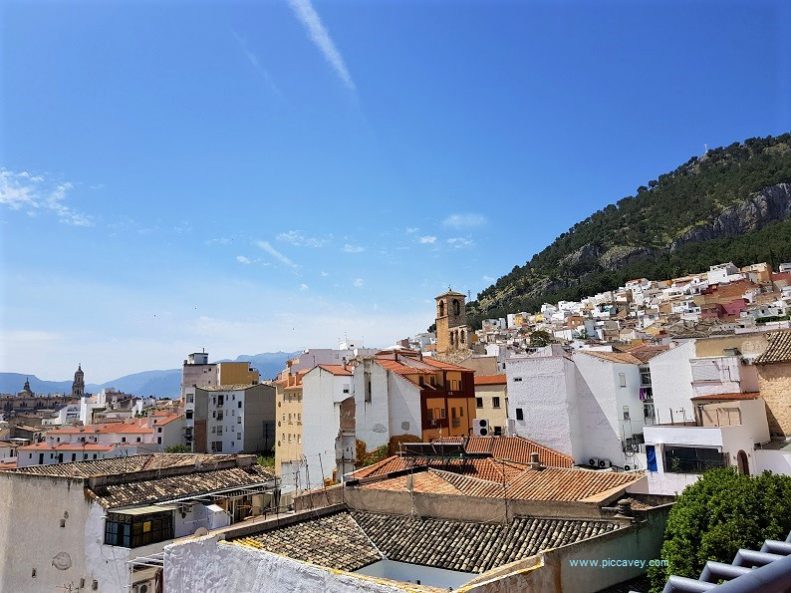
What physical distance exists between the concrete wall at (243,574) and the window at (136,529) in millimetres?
10651

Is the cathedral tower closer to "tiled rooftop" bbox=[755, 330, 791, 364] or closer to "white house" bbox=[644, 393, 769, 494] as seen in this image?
"tiled rooftop" bbox=[755, 330, 791, 364]

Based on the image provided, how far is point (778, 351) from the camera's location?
71.7 ft

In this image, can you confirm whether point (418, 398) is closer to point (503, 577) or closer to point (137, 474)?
point (137, 474)

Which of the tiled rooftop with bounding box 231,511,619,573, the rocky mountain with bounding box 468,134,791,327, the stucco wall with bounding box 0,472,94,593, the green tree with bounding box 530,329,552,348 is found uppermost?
the rocky mountain with bounding box 468,134,791,327

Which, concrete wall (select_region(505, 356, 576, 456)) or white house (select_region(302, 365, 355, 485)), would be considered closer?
concrete wall (select_region(505, 356, 576, 456))

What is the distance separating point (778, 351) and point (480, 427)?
2112 centimetres

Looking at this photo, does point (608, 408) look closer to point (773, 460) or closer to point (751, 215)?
point (773, 460)

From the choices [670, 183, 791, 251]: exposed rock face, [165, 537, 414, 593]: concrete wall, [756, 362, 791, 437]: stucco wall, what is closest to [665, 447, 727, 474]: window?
[756, 362, 791, 437]: stucco wall

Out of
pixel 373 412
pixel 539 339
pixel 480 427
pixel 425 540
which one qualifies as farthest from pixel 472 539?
pixel 539 339

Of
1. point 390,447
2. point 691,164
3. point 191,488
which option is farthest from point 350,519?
point 691,164

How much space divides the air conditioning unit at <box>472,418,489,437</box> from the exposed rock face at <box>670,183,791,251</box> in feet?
381

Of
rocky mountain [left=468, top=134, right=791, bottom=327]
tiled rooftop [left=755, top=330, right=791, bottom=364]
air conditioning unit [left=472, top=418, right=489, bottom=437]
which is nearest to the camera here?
tiled rooftop [left=755, top=330, right=791, bottom=364]

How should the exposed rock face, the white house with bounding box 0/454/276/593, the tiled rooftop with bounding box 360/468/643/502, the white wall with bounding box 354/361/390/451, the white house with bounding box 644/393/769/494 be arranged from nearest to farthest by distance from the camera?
the tiled rooftop with bounding box 360/468/643/502 → the white house with bounding box 644/393/769/494 → the white house with bounding box 0/454/276/593 → the white wall with bounding box 354/361/390/451 → the exposed rock face

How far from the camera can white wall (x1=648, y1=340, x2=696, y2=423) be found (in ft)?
93.1
